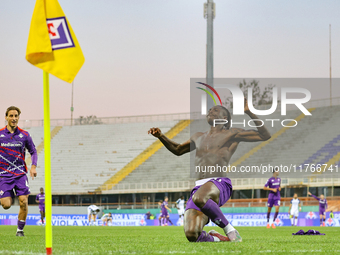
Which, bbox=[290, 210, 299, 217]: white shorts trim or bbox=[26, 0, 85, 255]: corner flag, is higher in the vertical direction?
bbox=[26, 0, 85, 255]: corner flag

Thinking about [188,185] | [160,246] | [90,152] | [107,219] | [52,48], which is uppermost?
[52,48]

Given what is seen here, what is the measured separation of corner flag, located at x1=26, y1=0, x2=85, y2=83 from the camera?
4.95 metres

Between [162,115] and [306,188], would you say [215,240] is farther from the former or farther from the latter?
[162,115]

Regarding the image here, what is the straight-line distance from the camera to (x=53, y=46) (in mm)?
4977

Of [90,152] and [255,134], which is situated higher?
[255,134]

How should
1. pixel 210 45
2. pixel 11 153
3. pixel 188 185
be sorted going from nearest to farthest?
pixel 11 153 → pixel 210 45 → pixel 188 185

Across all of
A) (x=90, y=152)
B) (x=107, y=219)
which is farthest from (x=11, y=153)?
(x=90, y=152)

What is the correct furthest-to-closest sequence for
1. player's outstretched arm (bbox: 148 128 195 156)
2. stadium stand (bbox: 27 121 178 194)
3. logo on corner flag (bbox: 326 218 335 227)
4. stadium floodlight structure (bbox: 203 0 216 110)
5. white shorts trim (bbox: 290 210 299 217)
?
stadium stand (bbox: 27 121 178 194) < white shorts trim (bbox: 290 210 299 217) < logo on corner flag (bbox: 326 218 335 227) < stadium floodlight structure (bbox: 203 0 216 110) < player's outstretched arm (bbox: 148 128 195 156)

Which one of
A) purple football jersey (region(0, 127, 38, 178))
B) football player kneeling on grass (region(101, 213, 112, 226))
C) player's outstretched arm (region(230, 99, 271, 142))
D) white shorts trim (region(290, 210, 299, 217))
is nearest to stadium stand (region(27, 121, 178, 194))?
football player kneeling on grass (region(101, 213, 112, 226))

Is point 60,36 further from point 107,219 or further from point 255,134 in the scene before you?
point 107,219

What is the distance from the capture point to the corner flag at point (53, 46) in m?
4.95

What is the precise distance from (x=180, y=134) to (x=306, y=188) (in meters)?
16.4

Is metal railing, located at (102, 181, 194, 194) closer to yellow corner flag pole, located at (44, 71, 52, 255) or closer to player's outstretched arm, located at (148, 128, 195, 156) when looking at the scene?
player's outstretched arm, located at (148, 128, 195, 156)

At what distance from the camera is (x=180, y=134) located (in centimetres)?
4797
